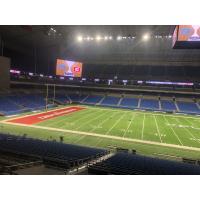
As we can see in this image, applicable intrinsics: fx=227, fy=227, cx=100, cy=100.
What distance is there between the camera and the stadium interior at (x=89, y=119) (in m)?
10.7

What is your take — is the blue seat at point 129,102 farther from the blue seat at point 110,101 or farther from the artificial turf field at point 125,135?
the artificial turf field at point 125,135

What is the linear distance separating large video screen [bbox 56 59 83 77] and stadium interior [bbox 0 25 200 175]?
0.19m

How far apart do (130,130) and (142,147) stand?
569 centimetres

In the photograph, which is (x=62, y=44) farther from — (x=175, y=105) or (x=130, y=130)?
(x=130, y=130)

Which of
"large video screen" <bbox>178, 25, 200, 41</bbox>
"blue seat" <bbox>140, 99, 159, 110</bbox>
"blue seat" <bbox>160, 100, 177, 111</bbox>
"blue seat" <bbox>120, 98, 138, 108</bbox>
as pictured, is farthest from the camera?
"blue seat" <bbox>120, 98, 138, 108</bbox>

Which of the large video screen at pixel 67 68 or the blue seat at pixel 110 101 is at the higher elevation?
the large video screen at pixel 67 68

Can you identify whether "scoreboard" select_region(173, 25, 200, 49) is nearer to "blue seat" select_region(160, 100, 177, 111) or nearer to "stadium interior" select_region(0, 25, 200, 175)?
"stadium interior" select_region(0, 25, 200, 175)

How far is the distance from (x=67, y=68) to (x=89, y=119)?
1649 centimetres

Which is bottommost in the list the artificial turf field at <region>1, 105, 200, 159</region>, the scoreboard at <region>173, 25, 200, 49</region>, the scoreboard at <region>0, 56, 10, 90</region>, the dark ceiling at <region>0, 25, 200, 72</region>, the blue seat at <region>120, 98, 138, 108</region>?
the artificial turf field at <region>1, 105, 200, 159</region>

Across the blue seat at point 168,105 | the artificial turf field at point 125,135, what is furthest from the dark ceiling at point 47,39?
the artificial turf field at point 125,135

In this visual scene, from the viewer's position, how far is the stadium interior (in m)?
10.7

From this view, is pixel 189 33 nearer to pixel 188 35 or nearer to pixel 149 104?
pixel 188 35

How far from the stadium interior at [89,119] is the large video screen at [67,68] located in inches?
7.3

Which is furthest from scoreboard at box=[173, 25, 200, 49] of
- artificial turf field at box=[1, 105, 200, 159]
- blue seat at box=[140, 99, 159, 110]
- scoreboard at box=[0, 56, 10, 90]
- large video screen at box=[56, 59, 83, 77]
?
large video screen at box=[56, 59, 83, 77]
